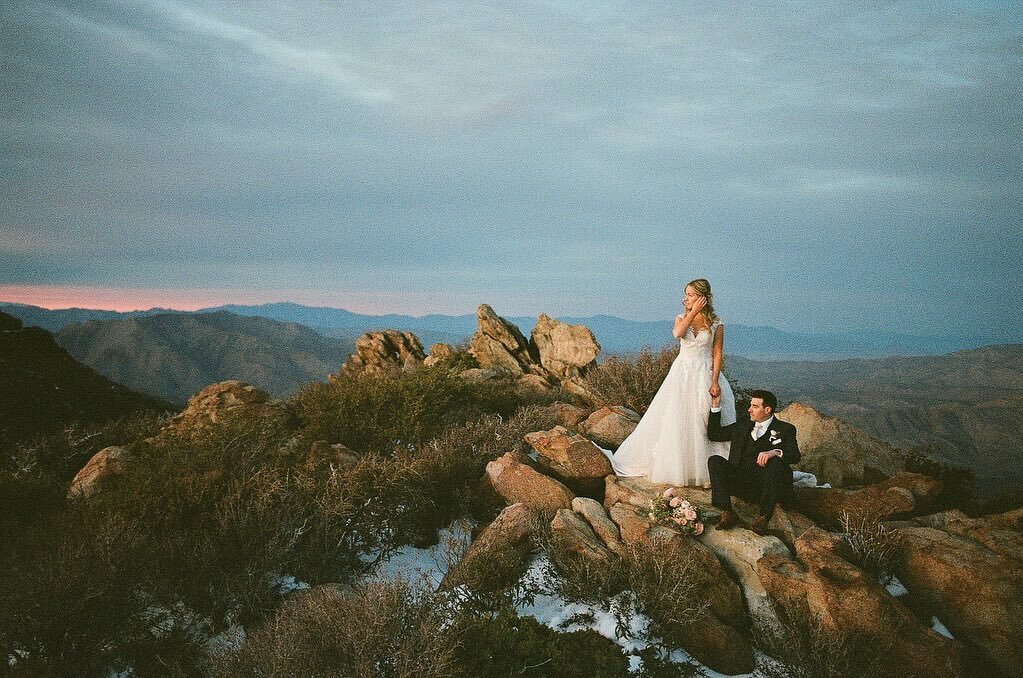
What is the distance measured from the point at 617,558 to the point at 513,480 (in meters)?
1.98

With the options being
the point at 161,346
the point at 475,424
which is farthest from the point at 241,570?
the point at 161,346

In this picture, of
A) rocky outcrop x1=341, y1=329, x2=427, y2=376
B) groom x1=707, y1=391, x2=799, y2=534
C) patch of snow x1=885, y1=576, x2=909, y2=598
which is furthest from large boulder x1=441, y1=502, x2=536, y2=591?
rocky outcrop x1=341, y1=329, x2=427, y2=376

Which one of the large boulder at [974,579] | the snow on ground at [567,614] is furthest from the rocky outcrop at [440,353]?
the large boulder at [974,579]

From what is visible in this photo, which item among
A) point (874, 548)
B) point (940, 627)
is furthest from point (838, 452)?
point (940, 627)

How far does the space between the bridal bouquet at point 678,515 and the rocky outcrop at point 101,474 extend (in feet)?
22.1

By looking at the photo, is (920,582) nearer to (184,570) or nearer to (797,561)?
(797,561)

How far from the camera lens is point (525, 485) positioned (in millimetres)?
7633

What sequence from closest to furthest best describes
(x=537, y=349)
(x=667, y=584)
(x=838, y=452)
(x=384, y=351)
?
(x=667, y=584), (x=838, y=452), (x=537, y=349), (x=384, y=351)

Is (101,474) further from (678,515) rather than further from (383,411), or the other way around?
(678,515)

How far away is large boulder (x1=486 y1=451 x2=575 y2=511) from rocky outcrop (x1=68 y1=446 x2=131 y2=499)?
15.8 ft

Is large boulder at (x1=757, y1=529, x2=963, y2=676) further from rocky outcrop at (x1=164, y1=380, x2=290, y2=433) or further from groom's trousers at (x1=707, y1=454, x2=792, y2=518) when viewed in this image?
rocky outcrop at (x1=164, y1=380, x2=290, y2=433)

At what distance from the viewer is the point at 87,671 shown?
4.66 metres

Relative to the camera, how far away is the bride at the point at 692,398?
7.41 m

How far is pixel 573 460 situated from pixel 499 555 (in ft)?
7.31
